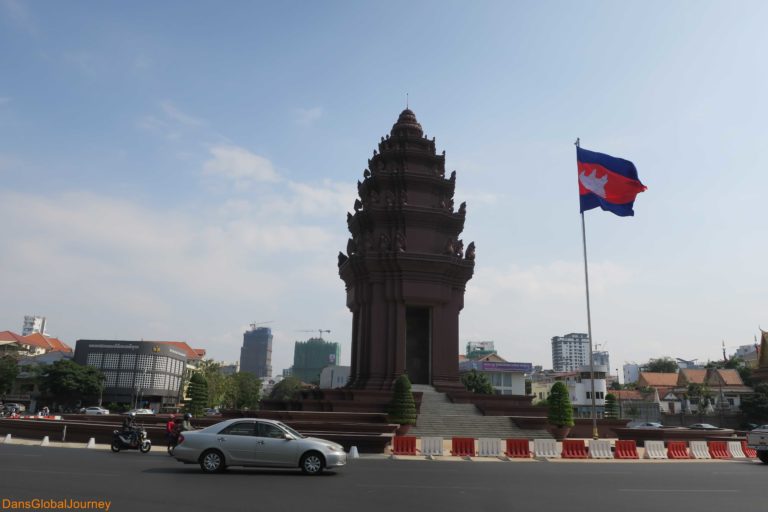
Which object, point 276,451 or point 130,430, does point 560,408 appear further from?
point 130,430

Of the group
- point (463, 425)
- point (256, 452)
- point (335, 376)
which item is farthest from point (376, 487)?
point (335, 376)

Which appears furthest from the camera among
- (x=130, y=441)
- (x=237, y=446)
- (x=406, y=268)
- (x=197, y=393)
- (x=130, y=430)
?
(x=197, y=393)

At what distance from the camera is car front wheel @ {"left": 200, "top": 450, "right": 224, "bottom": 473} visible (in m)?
14.1

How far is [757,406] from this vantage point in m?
70.1

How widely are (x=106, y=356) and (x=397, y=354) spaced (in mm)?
77420

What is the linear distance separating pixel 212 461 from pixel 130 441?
26.5 feet

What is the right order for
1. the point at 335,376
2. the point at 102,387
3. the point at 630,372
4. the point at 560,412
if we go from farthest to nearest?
the point at 630,372 < the point at 335,376 < the point at 102,387 < the point at 560,412

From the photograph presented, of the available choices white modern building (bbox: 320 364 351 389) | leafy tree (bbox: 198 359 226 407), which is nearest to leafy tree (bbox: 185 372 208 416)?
leafy tree (bbox: 198 359 226 407)

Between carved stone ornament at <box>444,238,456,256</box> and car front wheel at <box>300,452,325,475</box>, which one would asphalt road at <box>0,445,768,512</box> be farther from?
carved stone ornament at <box>444,238,456,256</box>

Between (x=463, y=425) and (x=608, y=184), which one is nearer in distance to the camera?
(x=608, y=184)

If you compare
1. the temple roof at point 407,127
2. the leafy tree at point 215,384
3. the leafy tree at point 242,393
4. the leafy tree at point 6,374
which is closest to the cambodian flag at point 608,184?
the temple roof at point 407,127

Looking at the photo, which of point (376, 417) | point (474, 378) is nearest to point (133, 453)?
point (376, 417)

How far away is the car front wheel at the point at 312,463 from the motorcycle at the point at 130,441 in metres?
9.14

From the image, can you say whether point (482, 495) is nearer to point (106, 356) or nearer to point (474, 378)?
point (474, 378)
